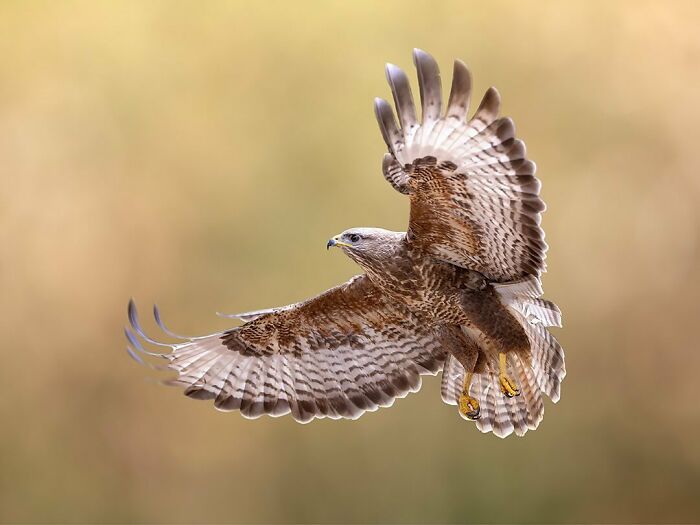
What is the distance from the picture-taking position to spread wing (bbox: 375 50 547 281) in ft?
12.5

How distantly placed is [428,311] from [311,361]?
0.83 meters

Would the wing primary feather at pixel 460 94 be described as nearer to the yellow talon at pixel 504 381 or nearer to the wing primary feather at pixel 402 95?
the wing primary feather at pixel 402 95

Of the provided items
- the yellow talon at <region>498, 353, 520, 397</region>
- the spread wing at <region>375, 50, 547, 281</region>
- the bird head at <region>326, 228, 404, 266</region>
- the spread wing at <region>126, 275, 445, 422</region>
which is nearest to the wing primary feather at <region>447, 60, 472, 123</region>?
the spread wing at <region>375, 50, 547, 281</region>

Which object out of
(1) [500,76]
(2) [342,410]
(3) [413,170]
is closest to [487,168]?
(3) [413,170]

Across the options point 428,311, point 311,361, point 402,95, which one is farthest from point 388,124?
point 311,361

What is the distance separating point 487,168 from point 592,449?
19.9ft

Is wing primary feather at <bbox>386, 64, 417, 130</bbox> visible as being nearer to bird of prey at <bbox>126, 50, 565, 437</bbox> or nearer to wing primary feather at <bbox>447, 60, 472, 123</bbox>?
bird of prey at <bbox>126, 50, 565, 437</bbox>

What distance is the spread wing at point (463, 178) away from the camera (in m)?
3.80

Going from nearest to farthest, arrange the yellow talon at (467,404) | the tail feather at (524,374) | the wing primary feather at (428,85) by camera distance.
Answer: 1. the wing primary feather at (428,85)
2. the tail feather at (524,374)
3. the yellow talon at (467,404)

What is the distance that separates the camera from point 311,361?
5305 millimetres

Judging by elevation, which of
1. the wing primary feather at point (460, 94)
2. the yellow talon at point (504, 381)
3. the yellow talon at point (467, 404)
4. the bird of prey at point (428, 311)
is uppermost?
the wing primary feather at point (460, 94)

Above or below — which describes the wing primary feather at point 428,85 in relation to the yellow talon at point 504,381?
above

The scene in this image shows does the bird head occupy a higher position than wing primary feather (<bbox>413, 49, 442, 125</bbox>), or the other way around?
wing primary feather (<bbox>413, 49, 442, 125</bbox>)

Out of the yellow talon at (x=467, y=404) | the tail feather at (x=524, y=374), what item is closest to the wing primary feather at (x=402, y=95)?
the tail feather at (x=524, y=374)
